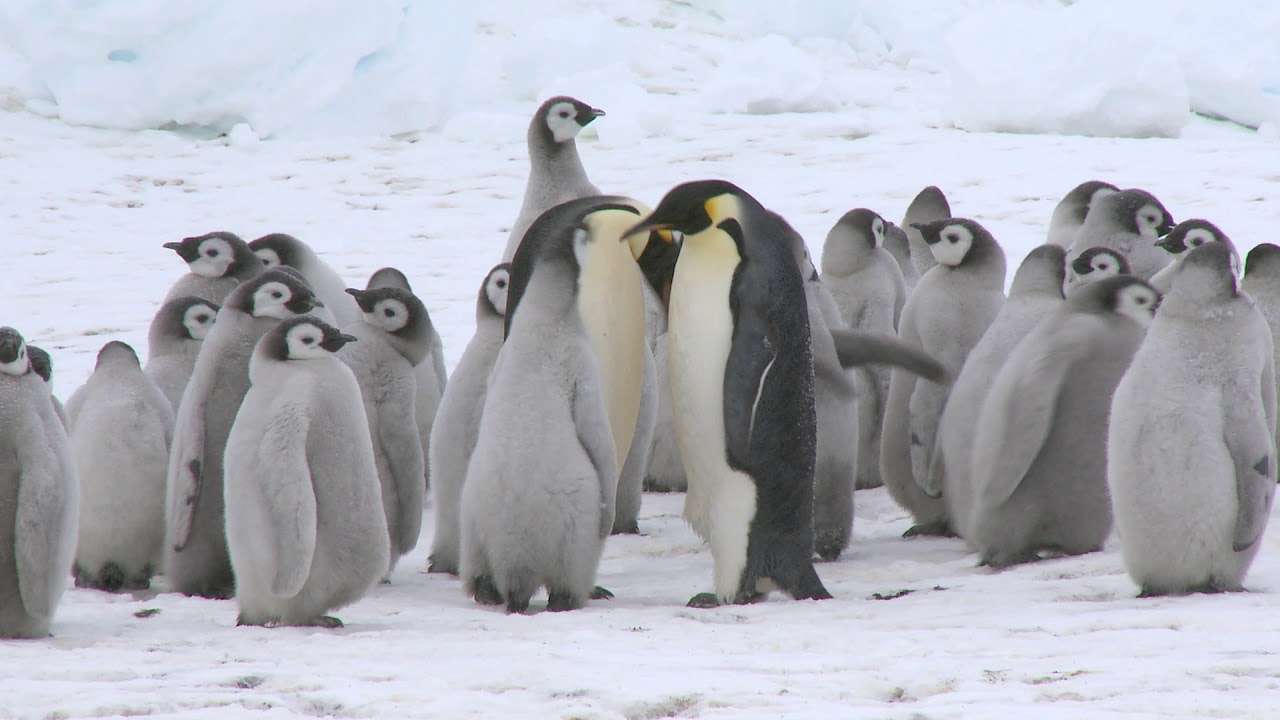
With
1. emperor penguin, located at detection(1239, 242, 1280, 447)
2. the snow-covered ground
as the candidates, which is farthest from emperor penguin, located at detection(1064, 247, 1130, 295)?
the snow-covered ground

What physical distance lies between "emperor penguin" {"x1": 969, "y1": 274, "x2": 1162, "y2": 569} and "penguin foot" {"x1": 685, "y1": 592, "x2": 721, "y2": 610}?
94cm

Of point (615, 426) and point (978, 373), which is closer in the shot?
point (615, 426)

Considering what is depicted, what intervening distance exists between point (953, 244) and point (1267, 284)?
46.4 inches

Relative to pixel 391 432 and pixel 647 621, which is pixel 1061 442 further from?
pixel 391 432

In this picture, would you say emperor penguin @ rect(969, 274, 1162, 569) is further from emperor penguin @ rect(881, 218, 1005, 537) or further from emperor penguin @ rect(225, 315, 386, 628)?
emperor penguin @ rect(225, 315, 386, 628)

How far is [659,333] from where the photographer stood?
5.82m

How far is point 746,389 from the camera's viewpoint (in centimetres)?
399

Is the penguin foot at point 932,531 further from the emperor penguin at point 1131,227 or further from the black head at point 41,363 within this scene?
the black head at point 41,363

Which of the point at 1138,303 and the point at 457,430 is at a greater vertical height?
the point at 1138,303

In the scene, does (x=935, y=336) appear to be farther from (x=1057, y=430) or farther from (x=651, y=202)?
(x=651, y=202)

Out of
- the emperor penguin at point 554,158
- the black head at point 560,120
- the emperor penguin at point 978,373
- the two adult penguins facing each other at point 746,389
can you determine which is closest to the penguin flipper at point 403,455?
the two adult penguins facing each other at point 746,389

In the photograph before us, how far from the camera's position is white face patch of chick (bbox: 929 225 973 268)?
5238 mm

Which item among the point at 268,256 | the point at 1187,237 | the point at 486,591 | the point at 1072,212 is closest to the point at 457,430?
the point at 486,591

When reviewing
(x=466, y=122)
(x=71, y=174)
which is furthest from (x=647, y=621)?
(x=466, y=122)
